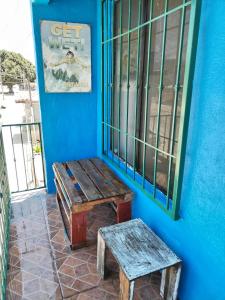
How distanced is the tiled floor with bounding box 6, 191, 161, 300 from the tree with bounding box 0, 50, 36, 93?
23859 millimetres

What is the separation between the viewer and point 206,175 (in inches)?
53.1

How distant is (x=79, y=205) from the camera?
206cm

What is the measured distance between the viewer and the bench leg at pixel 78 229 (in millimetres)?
2129

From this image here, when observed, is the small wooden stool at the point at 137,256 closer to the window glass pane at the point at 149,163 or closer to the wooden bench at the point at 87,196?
the wooden bench at the point at 87,196

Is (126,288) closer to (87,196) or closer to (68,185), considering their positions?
(87,196)

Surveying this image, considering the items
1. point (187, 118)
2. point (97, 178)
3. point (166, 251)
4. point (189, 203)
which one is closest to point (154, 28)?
point (187, 118)

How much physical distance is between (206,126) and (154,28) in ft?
3.30

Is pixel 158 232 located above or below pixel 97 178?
below

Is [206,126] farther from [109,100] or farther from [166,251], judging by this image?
[109,100]

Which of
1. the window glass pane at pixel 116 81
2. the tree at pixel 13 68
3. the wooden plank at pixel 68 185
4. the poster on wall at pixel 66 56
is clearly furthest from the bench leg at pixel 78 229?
the tree at pixel 13 68


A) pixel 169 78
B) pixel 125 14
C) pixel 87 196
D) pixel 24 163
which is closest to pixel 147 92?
pixel 169 78

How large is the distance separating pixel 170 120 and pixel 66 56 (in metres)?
1.78

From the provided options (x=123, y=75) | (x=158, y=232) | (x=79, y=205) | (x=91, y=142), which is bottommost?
(x=158, y=232)

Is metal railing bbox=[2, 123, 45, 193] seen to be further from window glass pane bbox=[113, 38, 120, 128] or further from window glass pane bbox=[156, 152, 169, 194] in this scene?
window glass pane bbox=[156, 152, 169, 194]
